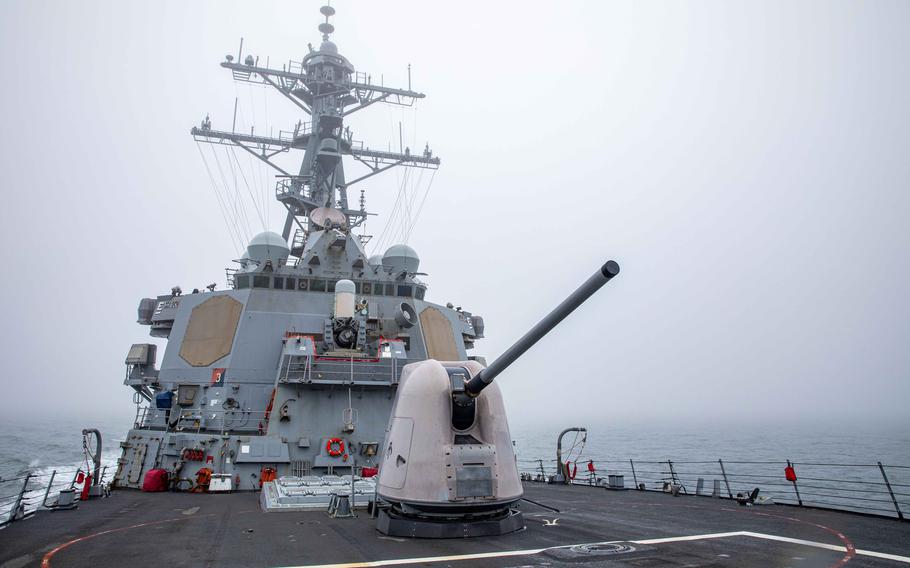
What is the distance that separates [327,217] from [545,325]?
13.3 meters

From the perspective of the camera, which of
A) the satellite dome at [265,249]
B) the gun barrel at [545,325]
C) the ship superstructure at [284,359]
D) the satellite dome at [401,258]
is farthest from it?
the satellite dome at [401,258]

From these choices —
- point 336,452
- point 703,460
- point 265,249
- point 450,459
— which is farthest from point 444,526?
point 703,460

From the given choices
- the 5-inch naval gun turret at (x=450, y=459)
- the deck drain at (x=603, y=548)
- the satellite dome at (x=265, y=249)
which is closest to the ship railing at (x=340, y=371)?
the satellite dome at (x=265, y=249)

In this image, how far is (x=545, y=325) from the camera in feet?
20.5

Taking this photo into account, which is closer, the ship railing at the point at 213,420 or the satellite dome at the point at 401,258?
the ship railing at the point at 213,420

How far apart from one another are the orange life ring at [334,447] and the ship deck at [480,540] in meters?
2.85

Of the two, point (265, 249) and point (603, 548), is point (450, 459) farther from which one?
point (265, 249)

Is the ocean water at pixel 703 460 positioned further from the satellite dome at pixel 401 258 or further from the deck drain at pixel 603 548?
the deck drain at pixel 603 548

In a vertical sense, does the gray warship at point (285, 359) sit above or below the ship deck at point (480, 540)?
above

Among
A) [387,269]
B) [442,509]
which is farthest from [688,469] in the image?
[442,509]

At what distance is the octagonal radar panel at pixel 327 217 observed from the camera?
18219 mm

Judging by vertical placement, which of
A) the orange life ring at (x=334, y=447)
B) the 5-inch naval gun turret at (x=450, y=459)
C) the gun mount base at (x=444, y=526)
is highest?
the orange life ring at (x=334, y=447)

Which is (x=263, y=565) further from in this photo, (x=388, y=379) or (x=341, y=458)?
(x=388, y=379)

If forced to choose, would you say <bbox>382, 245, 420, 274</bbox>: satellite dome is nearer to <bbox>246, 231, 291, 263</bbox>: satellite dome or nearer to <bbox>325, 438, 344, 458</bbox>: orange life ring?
<bbox>246, 231, 291, 263</bbox>: satellite dome
